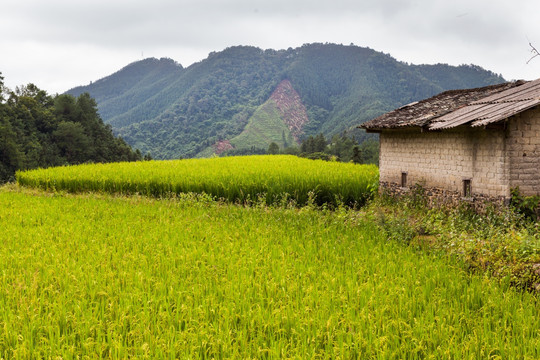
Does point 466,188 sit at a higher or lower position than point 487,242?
higher

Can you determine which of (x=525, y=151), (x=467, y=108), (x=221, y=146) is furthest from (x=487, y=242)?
(x=221, y=146)

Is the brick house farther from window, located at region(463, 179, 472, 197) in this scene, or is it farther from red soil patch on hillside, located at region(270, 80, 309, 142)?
red soil patch on hillside, located at region(270, 80, 309, 142)

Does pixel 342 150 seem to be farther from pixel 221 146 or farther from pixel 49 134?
pixel 221 146

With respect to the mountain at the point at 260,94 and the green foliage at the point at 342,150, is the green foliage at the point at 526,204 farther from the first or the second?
the mountain at the point at 260,94

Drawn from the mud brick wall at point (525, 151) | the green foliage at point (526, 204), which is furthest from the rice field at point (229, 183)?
the mud brick wall at point (525, 151)

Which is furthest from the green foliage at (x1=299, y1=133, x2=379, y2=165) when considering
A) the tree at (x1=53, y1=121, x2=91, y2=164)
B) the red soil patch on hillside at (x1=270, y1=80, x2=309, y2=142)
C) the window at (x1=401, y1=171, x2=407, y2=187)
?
the red soil patch on hillside at (x1=270, y1=80, x2=309, y2=142)

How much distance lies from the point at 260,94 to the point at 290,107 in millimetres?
17110

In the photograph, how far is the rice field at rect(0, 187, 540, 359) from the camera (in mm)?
4234

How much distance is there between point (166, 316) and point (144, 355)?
1.06 meters

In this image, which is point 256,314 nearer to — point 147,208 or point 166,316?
point 166,316

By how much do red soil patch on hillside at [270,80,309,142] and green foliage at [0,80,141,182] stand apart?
81.9 meters

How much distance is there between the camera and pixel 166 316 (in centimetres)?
481

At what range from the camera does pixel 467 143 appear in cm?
1255

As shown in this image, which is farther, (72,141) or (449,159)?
(72,141)
